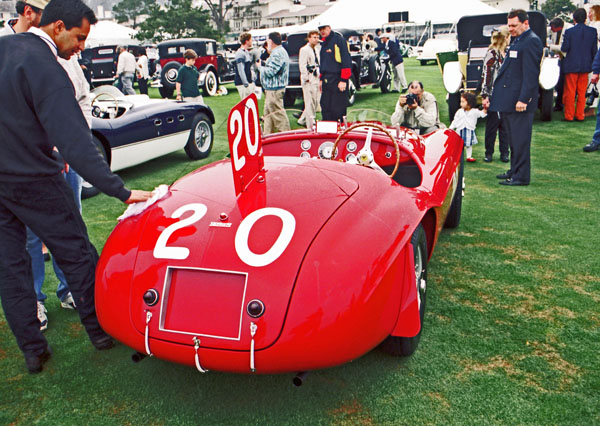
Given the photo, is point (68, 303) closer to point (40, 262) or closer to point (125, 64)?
point (40, 262)

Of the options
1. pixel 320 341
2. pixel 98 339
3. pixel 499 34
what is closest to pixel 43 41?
pixel 98 339

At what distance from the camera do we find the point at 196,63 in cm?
1789

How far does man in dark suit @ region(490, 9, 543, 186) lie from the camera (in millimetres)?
5531

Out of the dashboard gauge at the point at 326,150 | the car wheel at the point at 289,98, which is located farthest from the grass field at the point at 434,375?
the car wheel at the point at 289,98

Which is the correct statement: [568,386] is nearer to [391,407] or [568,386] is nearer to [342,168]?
[391,407]

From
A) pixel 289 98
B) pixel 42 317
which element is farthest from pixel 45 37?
pixel 289 98

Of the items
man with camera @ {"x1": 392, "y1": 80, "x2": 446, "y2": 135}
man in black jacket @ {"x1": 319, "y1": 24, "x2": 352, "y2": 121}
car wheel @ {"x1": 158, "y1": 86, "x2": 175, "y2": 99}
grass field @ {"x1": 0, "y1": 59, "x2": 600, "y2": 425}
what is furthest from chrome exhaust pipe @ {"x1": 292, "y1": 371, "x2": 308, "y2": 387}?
car wheel @ {"x1": 158, "y1": 86, "x2": 175, "y2": 99}

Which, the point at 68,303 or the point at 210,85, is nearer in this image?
the point at 68,303

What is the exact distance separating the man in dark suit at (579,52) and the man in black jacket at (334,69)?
4.06 m

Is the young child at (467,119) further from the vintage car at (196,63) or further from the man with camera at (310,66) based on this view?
the vintage car at (196,63)

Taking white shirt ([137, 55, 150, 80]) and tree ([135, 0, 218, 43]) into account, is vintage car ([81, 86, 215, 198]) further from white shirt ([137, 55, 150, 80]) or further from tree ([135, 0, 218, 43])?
tree ([135, 0, 218, 43])

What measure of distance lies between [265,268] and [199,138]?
19.6 ft

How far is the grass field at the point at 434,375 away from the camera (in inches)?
91.3

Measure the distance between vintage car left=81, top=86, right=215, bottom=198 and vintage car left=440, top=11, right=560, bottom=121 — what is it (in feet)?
15.1
